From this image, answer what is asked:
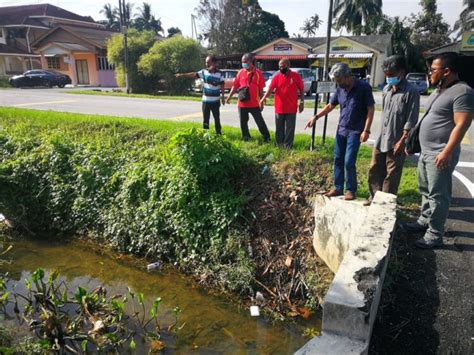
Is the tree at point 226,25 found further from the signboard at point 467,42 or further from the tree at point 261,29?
the signboard at point 467,42

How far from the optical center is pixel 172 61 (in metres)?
23.2

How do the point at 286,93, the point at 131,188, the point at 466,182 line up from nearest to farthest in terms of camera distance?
the point at 466,182 → the point at 131,188 → the point at 286,93

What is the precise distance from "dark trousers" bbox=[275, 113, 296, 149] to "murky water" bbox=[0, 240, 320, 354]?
114 inches

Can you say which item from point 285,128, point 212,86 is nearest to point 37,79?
point 212,86

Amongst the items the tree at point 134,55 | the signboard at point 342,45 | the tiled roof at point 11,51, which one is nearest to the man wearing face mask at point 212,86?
the tree at point 134,55

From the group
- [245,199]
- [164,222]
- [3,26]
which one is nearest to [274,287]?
[245,199]

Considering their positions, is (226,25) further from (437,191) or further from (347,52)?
(437,191)

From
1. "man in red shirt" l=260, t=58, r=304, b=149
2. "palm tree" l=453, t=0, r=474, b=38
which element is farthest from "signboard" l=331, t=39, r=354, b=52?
"man in red shirt" l=260, t=58, r=304, b=149

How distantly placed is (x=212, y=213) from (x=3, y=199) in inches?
174

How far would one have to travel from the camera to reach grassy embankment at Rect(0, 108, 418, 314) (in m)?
5.21

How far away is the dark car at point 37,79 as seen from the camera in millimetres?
29609

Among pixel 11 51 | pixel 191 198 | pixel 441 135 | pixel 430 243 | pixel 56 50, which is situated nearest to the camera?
pixel 441 135

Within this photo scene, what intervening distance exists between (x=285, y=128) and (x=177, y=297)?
338 cm

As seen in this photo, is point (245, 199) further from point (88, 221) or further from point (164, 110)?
point (164, 110)
